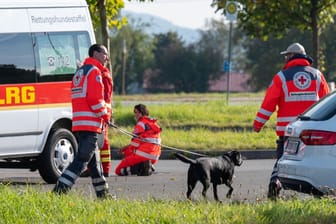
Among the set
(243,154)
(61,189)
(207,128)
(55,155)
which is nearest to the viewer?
(61,189)

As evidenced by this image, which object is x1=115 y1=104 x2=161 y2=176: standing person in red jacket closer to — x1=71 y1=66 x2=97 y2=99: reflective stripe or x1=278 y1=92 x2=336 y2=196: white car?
x1=71 y1=66 x2=97 y2=99: reflective stripe

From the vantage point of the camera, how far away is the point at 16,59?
15.0m

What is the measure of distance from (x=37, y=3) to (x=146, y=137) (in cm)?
290

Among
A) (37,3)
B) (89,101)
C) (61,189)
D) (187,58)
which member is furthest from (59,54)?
(187,58)

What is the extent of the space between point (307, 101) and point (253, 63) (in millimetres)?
74193

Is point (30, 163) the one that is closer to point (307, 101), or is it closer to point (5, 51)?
point (5, 51)

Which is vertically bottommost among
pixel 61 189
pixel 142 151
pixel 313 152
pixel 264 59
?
pixel 264 59

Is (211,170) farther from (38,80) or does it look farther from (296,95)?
(38,80)

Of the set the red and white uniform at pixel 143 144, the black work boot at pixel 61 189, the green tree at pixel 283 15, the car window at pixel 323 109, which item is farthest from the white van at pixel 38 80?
the green tree at pixel 283 15

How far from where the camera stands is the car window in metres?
11.3

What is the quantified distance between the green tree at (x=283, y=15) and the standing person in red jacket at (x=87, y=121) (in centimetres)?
1420

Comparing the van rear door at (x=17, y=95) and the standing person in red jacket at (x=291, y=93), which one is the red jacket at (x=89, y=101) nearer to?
the standing person in red jacket at (x=291, y=93)

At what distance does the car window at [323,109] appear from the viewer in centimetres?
1129

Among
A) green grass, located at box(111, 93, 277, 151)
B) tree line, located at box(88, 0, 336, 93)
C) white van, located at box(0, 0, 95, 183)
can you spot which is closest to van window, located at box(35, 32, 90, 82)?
white van, located at box(0, 0, 95, 183)
